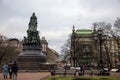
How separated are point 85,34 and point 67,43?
55848 millimetres

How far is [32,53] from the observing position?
191 ft

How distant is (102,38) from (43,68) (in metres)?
15.6

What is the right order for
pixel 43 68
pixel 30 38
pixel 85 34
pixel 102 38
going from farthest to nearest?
pixel 85 34
pixel 30 38
pixel 43 68
pixel 102 38

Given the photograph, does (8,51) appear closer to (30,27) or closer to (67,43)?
(67,43)

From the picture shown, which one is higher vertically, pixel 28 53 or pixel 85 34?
pixel 85 34

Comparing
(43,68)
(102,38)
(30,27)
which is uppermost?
(30,27)

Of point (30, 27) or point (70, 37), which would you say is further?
point (70, 37)

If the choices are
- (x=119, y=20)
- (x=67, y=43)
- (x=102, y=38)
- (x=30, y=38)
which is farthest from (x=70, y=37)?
(x=102, y=38)

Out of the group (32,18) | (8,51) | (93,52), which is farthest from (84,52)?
(32,18)

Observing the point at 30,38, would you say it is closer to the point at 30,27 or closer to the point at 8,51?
the point at 30,27

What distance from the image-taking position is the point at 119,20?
67125 mm

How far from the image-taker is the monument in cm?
5676

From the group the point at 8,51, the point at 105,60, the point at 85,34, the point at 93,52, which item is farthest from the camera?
the point at 85,34

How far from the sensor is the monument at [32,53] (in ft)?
186
